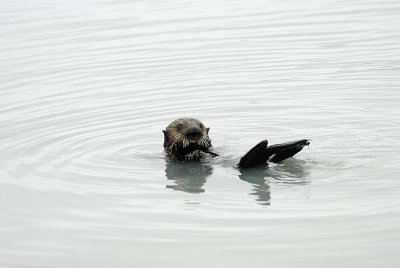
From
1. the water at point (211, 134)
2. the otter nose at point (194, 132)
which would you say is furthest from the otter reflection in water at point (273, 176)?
the otter nose at point (194, 132)

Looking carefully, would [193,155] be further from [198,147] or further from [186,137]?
[186,137]

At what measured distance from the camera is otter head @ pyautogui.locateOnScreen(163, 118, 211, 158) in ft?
29.7

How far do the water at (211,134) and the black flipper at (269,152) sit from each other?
0.43ft

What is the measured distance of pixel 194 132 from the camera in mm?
8969

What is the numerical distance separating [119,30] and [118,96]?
18.0 ft

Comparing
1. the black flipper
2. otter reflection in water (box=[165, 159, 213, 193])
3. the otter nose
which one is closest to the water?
otter reflection in water (box=[165, 159, 213, 193])

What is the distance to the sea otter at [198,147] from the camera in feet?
27.4

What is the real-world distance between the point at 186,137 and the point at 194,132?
183 millimetres

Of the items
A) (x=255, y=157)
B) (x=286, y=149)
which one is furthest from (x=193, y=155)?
(x=286, y=149)

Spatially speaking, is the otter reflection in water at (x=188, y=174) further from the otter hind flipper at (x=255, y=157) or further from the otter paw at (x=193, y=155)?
the otter hind flipper at (x=255, y=157)

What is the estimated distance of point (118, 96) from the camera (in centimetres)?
1294

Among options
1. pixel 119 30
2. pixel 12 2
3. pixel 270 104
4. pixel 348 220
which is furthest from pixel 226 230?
pixel 12 2

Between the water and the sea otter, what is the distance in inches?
6.0

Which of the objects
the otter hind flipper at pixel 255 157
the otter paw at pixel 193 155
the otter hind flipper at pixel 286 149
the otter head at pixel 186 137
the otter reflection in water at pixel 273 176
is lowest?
the otter reflection in water at pixel 273 176
